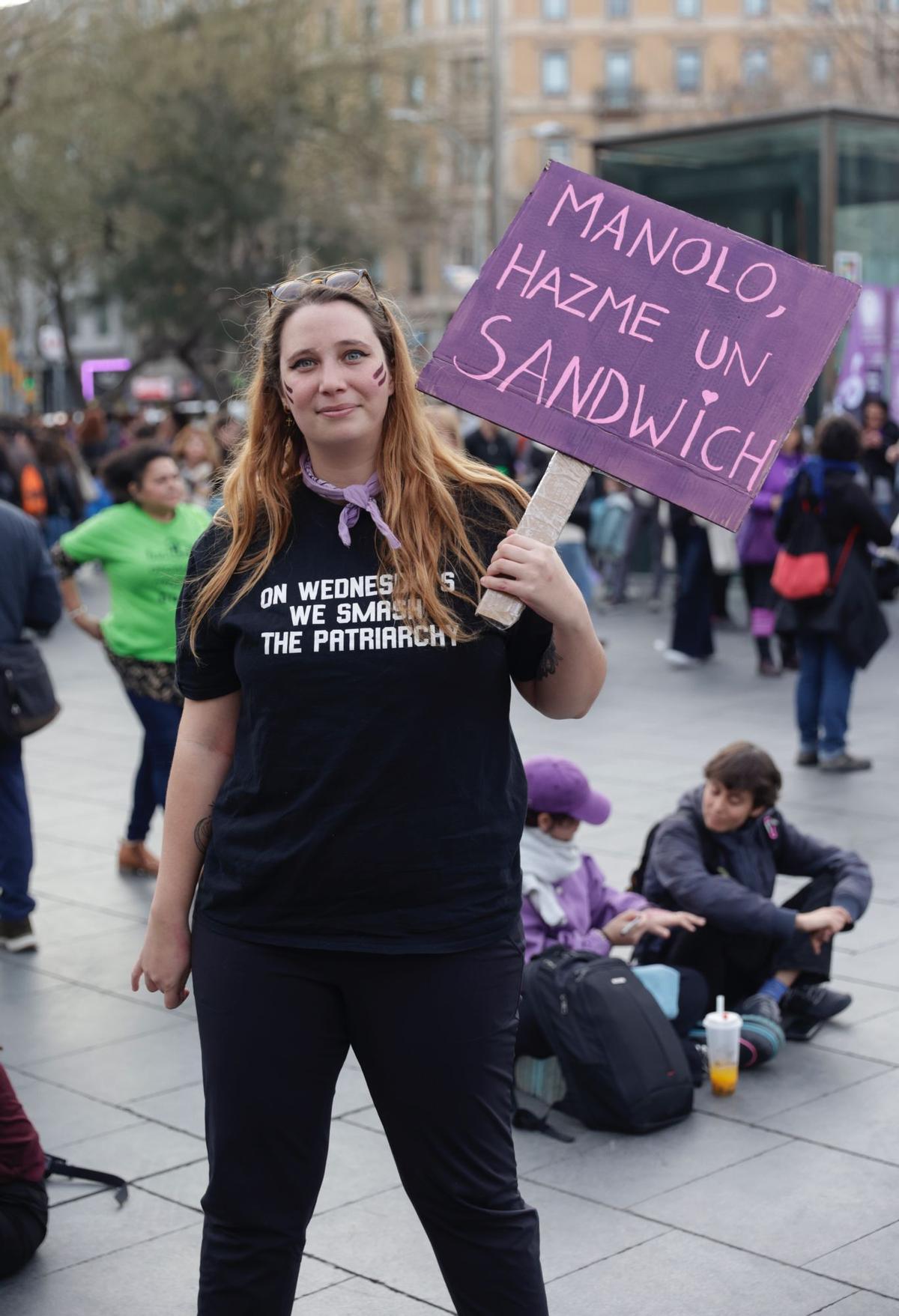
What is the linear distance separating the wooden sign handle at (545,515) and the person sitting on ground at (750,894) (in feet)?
7.94

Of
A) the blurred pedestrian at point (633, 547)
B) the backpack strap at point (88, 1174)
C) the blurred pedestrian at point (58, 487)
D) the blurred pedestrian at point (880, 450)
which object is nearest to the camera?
the backpack strap at point (88, 1174)

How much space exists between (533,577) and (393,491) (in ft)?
0.91

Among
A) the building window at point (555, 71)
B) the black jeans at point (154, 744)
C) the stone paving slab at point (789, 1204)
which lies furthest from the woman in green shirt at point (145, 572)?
the building window at point (555, 71)

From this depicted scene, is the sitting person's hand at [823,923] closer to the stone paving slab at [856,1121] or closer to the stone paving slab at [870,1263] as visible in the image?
the stone paving slab at [856,1121]

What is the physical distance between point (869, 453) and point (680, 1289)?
1205 centimetres

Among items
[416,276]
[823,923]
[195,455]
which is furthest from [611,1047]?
[416,276]

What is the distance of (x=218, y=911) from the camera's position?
8.43ft

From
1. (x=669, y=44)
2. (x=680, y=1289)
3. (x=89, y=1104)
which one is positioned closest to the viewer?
(x=680, y=1289)

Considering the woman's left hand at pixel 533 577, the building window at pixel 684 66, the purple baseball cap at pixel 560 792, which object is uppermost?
the building window at pixel 684 66

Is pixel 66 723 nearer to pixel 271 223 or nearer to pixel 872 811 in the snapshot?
pixel 872 811

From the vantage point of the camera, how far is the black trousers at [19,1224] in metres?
3.54

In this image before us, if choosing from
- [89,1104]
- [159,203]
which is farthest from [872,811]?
[159,203]

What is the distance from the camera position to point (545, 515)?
8.19ft

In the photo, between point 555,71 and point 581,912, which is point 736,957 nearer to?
point 581,912
